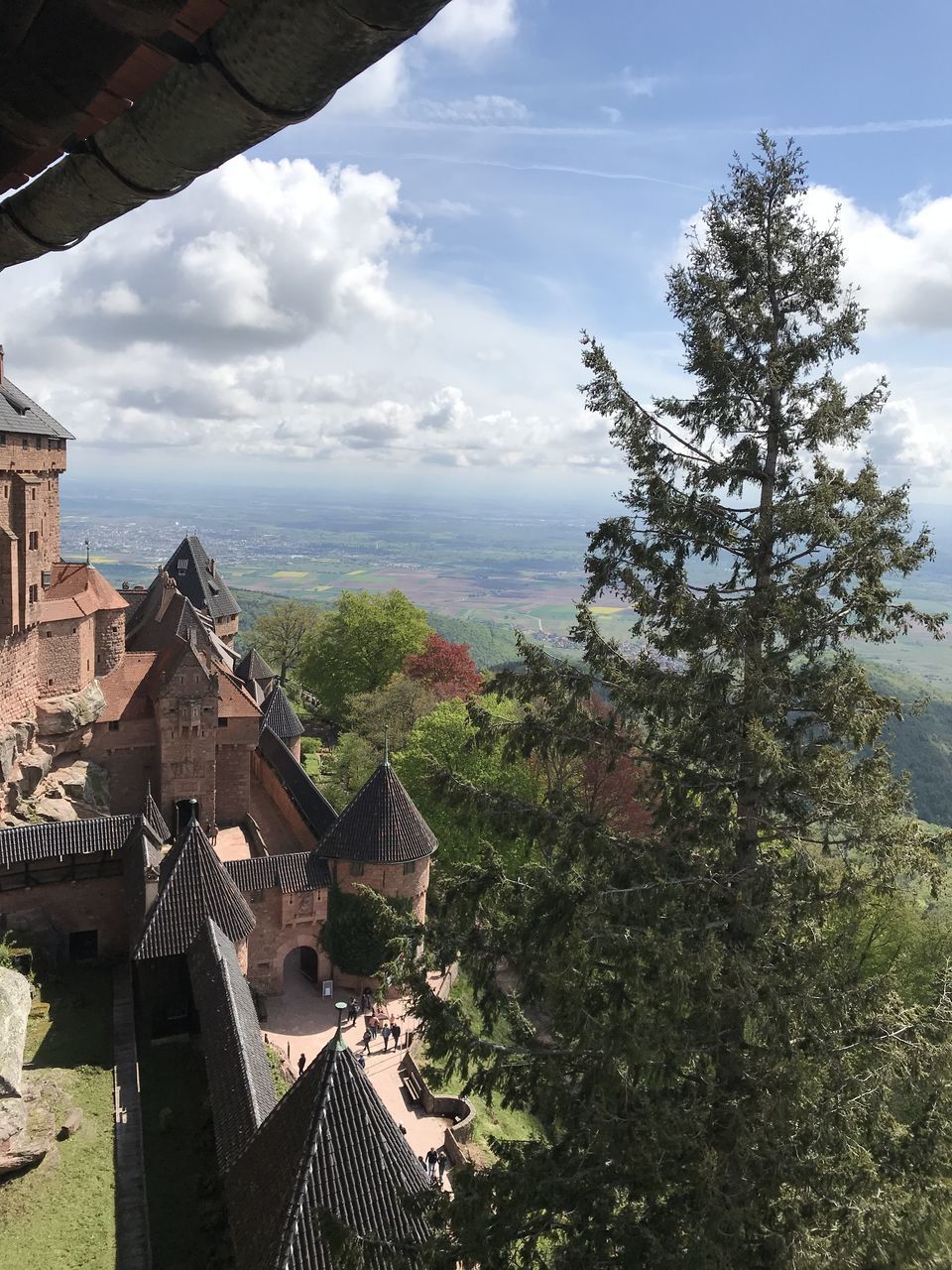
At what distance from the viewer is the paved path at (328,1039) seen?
20.0 meters

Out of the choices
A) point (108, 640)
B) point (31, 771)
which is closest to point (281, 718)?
point (108, 640)

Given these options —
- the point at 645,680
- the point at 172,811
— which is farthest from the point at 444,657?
the point at 645,680

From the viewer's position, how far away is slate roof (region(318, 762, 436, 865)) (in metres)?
24.6

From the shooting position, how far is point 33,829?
72.1 ft

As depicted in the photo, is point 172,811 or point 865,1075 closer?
point 865,1075

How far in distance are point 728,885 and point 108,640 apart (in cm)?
2609

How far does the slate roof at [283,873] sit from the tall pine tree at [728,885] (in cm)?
1613

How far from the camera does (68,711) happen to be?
2639 centimetres

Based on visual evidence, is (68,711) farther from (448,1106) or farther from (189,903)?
(448,1106)

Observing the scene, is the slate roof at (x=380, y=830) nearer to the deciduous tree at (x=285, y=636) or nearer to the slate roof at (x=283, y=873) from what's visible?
the slate roof at (x=283, y=873)

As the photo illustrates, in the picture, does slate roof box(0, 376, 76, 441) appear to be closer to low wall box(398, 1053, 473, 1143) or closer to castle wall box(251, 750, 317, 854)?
castle wall box(251, 750, 317, 854)

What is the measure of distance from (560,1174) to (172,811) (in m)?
23.8

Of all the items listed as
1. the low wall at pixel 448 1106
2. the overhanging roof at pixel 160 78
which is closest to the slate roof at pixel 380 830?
the low wall at pixel 448 1106

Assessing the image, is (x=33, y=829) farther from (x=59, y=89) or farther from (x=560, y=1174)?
(x=59, y=89)
